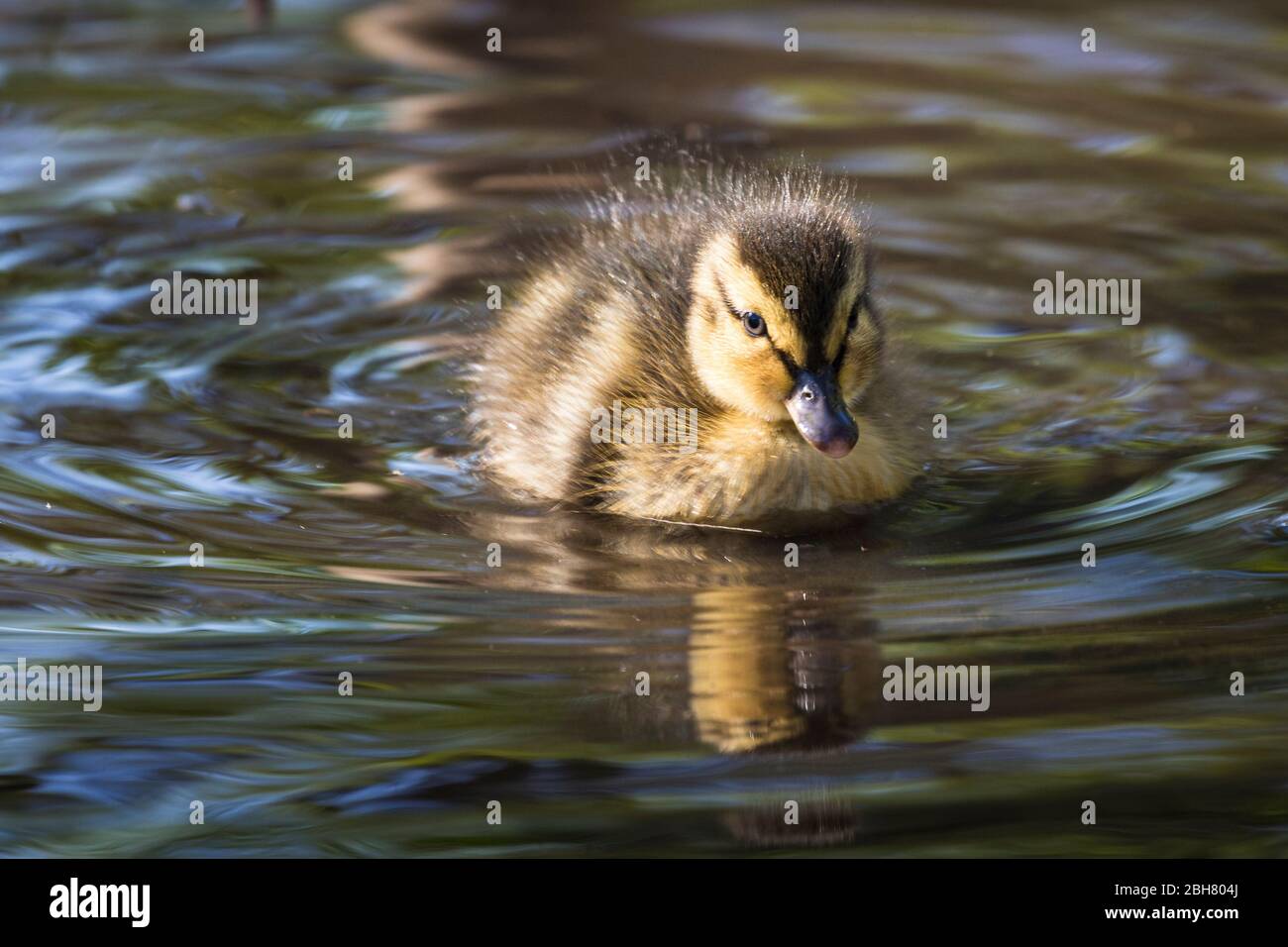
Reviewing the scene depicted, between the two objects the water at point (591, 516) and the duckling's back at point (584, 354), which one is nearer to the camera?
the water at point (591, 516)

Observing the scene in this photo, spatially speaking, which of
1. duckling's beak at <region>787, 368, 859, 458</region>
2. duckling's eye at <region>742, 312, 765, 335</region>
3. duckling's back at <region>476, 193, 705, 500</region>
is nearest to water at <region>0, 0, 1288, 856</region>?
duckling's back at <region>476, 193, 705, 500</region>

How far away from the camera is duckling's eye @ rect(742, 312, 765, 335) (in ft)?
14.0

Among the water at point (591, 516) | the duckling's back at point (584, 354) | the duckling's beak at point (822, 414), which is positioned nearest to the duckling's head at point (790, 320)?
the duckling's beak at point (822, 414)

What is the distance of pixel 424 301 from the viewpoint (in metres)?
5.74

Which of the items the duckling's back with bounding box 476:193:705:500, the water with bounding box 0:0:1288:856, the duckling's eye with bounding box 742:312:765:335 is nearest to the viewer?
the water with bounding box 0:0:1288:856

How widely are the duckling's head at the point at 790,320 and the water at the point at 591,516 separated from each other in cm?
31

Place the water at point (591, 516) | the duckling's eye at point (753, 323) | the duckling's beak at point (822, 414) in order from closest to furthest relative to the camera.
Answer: the water at point (591, 516) → the duckling's beak at point (822, 414) → the duckling's eye at point (753, 323)

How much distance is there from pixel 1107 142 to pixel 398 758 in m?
4.42

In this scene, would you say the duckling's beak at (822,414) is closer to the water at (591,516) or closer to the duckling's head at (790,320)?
the duckling's head at (790,320)

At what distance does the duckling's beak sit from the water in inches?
9.3

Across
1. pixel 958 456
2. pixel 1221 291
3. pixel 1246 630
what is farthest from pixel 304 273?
pixel 1246 630

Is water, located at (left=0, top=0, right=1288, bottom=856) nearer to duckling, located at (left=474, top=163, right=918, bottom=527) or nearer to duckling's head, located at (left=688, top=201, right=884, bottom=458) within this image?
duckling, located at (left=474, top=163, right=918, bottom=527)

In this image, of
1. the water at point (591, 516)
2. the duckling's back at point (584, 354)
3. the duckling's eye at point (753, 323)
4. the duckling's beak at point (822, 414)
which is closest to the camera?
the water at point (591, 516)

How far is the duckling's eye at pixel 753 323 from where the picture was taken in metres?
4.28
